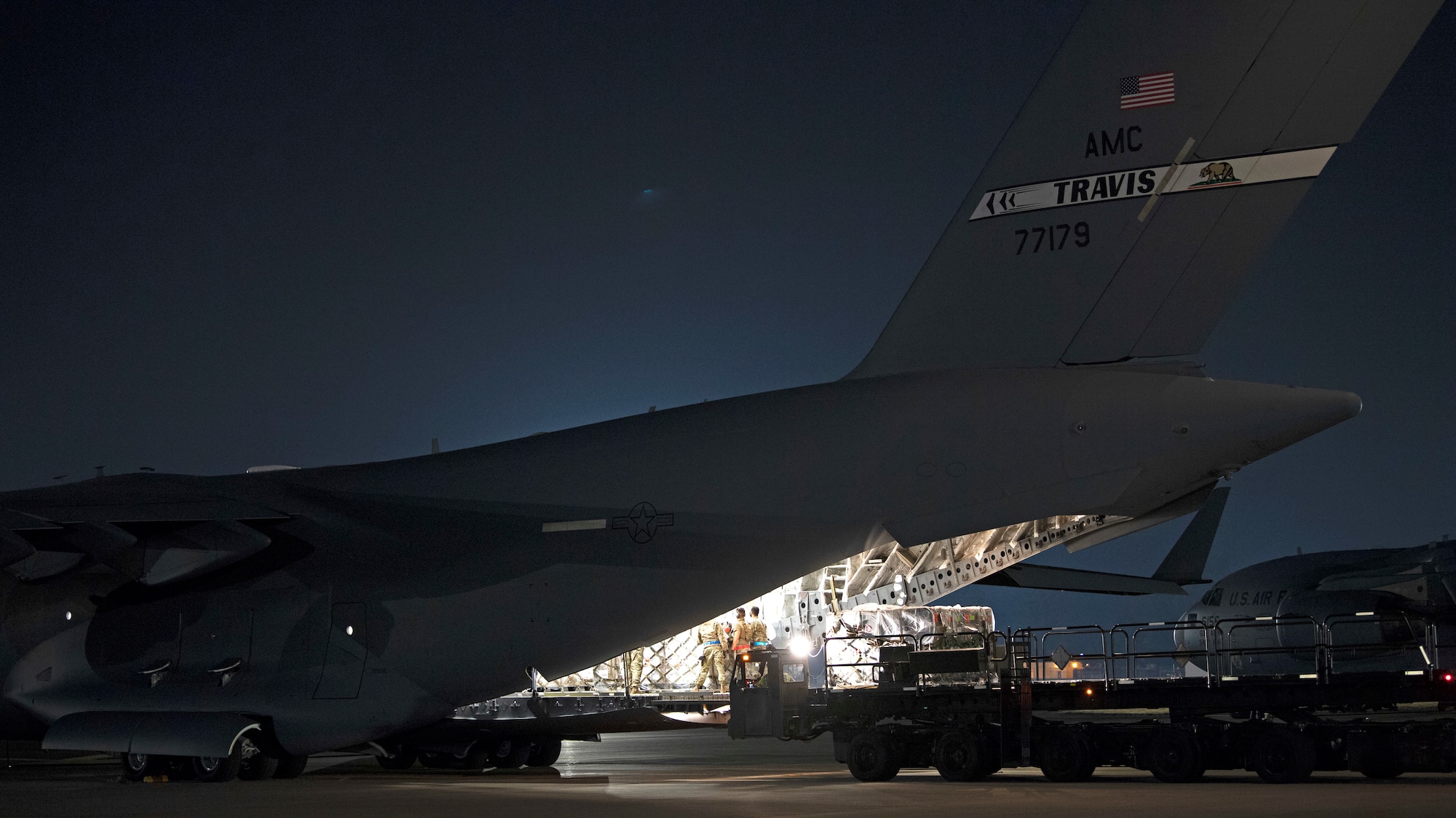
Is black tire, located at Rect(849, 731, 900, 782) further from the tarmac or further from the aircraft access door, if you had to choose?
the aircraft access door

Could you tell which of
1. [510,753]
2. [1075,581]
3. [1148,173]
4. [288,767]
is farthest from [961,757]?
[288,767]

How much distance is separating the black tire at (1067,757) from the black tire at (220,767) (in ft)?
23.2

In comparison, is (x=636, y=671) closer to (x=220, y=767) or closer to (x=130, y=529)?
(x=220, y=767)

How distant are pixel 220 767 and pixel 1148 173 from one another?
9228 millimetres

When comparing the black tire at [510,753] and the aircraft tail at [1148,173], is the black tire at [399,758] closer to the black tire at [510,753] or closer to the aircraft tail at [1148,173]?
the black tire at [510,753]

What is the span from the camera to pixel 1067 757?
36.1 feet

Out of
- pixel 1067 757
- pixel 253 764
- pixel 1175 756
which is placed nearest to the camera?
pixel 1175 756

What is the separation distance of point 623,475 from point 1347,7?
6493 mm

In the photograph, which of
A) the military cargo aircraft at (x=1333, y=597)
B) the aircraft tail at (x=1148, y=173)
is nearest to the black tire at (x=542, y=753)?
the aircraft tail at (x=1148, y=173)

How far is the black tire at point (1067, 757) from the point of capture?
1095 centimetres

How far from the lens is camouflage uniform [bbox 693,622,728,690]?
72.6 ft

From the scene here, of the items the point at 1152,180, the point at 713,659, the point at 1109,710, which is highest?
the point at 1152,180

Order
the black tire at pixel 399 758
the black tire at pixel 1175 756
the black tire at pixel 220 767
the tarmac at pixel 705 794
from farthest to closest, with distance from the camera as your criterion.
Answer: the black tire at pixel 399 758
the black tire at pixel 220 767
the black tire at pixel 1175 756
the tarmac at pixel 705 794

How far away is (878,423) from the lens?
10062 mm
